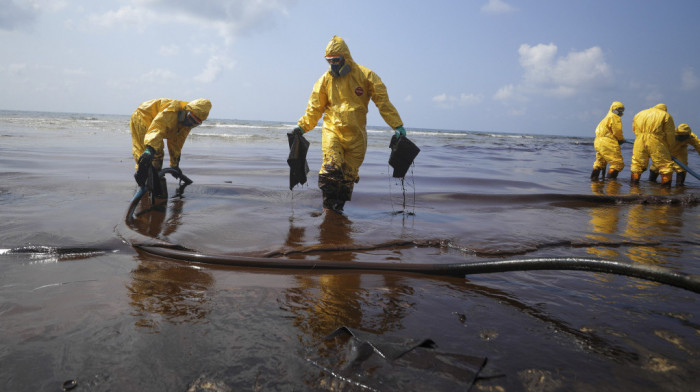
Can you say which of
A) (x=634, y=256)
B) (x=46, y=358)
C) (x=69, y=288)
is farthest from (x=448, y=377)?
(x=634, y=256)

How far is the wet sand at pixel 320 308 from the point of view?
63.3 inches

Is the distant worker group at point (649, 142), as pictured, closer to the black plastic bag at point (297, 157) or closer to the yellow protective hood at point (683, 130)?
the yellow protective hood at point (683, 130)

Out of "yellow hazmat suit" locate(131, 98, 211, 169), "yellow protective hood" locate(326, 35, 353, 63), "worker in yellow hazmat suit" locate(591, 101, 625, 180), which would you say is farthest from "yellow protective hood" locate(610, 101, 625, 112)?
"yellow hazmat suit" locate(131, 98, 211, 169)

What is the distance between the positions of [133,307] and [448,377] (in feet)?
5.27

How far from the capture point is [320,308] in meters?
2.23

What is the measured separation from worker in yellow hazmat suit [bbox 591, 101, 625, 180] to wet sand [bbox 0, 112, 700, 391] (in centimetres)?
557

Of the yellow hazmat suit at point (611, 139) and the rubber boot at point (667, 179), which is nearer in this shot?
the rubber boot at point (667, 179)

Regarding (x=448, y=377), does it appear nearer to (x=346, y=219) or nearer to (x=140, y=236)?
(x=140, y=236)

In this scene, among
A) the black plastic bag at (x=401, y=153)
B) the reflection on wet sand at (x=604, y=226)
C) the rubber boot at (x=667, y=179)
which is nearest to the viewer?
the reflection on wet sand at (x=604, y=226)

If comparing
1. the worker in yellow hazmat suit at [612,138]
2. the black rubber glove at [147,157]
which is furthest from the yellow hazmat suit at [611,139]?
the black rubber glove at [147,157]

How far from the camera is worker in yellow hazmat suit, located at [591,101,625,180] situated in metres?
9.84

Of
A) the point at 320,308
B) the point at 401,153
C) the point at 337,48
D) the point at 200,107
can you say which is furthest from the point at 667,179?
the point at 320,308

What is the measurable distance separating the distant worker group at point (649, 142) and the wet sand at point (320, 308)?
5.34m

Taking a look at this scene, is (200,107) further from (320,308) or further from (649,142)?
(649,142)
